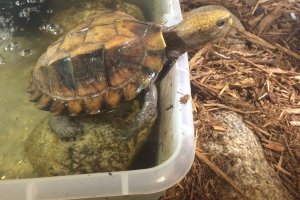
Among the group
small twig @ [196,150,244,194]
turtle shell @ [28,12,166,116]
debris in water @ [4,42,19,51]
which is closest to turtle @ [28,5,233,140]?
turtle shell @ [28,12,166,116]

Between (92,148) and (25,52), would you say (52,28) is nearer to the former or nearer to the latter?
(25,52)

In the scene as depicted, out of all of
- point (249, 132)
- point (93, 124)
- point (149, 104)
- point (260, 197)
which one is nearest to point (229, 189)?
point (260, 197)

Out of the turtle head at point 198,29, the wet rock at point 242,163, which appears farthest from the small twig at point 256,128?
the turtle head at point 198,29

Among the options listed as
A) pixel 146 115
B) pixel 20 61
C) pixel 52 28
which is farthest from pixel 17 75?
pixel 146 115

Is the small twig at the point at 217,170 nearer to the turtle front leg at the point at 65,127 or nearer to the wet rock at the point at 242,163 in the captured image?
the wet rock at the point at 242,163

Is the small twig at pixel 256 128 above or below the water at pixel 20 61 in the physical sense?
below

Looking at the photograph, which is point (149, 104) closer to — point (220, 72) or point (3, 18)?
point (220, 72)
